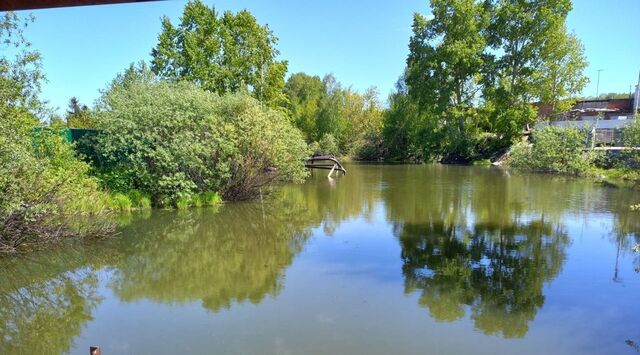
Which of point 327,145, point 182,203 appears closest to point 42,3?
point 182,203

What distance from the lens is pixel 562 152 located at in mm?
28938

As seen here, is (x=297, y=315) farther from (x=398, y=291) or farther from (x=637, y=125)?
A: (x=637, y=125)

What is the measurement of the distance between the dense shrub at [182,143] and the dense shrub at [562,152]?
20.4 metres

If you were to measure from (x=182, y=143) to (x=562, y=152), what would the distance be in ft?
80.5

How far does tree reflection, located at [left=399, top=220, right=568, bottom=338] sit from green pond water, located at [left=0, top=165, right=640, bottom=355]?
0.04 metres

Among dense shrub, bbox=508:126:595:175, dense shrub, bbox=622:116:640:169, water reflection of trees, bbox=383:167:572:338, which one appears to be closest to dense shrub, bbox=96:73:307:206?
water reflection of trees, bbox=383:167:572:338

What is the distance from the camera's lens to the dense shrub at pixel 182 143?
46.6ft

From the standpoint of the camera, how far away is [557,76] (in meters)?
40.2

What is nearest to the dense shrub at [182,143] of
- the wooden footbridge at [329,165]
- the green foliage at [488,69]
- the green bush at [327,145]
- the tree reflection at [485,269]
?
the tree reflection at [485,269]

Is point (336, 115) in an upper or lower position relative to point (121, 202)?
upper

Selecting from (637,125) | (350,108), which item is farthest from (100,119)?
(350,108)

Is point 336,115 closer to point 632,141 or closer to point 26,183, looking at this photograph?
point 632,141

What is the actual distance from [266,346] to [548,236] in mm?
8541

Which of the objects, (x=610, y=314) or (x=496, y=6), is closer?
(x=610, y=314)
